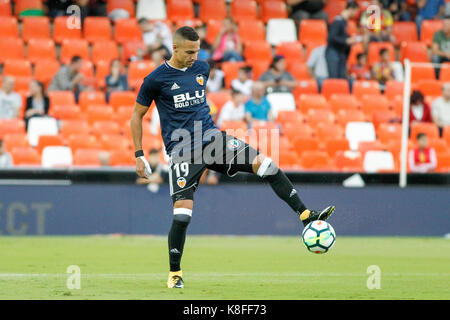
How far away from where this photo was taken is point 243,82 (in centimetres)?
1923

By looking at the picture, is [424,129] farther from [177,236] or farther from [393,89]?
[177,236]

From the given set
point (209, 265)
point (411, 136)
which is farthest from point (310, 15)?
point (209, 265)

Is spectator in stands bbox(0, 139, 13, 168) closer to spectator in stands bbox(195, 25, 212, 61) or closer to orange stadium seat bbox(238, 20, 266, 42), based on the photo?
spectator in stands bbox(195, 25, 212, 61)

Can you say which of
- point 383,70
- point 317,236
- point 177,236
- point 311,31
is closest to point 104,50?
point 311,31

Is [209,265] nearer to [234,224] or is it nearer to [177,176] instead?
[177,176]

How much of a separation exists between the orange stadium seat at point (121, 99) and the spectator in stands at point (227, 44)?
2.25 metres

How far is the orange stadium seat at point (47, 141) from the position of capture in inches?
681

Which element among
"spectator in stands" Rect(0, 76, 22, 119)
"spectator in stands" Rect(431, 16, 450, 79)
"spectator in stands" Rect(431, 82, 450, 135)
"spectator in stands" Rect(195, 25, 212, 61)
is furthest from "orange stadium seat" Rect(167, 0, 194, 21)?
"spectator in stands" Rect(431, 82, 450, 135)

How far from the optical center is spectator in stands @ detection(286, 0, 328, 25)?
2197cm

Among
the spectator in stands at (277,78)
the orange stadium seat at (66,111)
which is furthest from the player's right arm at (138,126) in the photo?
the spectator in stands at (277,78)

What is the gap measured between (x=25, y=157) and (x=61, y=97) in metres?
1.92

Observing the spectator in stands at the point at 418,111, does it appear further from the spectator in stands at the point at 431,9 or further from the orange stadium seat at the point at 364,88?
the spectator in stands at the point at 431,9

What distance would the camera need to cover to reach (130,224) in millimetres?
16281
